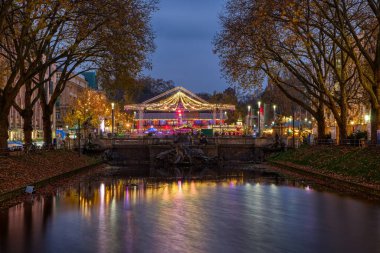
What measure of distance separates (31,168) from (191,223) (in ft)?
56.6

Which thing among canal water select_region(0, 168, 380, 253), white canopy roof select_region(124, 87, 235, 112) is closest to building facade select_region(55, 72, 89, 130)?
white canopy roof select_region(124, 87, 235, 112)

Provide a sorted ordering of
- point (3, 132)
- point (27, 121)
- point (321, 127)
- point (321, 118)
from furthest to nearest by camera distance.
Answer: point (321, 127) < point (321, 118) < point (27, 121) < point (3, 132)

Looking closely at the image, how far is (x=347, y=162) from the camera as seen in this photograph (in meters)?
32.1

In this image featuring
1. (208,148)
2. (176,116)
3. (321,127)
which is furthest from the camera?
(176,116)

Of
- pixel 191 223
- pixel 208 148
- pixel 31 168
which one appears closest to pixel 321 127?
pixel 208 148

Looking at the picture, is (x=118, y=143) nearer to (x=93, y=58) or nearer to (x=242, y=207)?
(x=93, y=58)

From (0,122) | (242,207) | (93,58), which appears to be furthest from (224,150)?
(242,207)

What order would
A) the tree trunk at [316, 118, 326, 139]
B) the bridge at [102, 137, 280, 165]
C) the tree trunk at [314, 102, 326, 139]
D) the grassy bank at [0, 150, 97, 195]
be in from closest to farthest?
the grassy bank at [0, 150, 97, 195] < the tree trunk at [314, 102, 326, 139] < the tree trunk at [316, 118, 326, 139] < the bridge at [102, 137, 280, 165]

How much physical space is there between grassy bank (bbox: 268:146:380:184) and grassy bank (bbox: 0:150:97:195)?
1637 centimetres

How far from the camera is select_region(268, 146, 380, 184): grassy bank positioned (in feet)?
87.8

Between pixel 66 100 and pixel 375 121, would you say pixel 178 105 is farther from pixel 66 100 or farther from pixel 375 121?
pixel 375 121

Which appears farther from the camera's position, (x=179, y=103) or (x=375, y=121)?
(x=179, y=103)

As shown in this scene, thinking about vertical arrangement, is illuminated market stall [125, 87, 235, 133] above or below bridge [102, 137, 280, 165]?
above

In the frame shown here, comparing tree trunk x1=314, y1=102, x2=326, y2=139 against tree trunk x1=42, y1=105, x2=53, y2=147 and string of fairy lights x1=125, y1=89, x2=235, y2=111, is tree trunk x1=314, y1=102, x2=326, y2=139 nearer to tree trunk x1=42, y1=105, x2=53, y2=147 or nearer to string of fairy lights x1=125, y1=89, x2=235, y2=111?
tree trunk x1=42, y1=105, x2=53, y2=147
